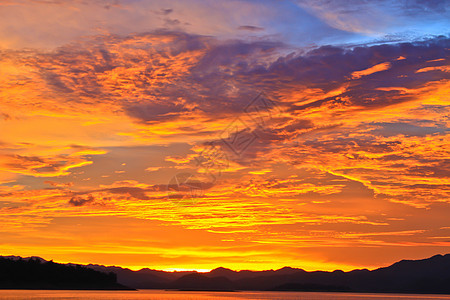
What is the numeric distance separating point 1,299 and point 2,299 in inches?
10.7

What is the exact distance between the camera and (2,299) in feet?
500

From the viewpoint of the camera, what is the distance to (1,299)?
15212cm

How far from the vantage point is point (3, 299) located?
152250mm

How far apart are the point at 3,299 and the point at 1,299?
0.55 meters

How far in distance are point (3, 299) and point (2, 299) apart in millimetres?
293

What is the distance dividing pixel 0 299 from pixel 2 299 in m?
0.59

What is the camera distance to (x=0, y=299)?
5994 inches

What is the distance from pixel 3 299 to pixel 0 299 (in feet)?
2.88

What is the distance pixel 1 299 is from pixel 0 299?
0.37 m
